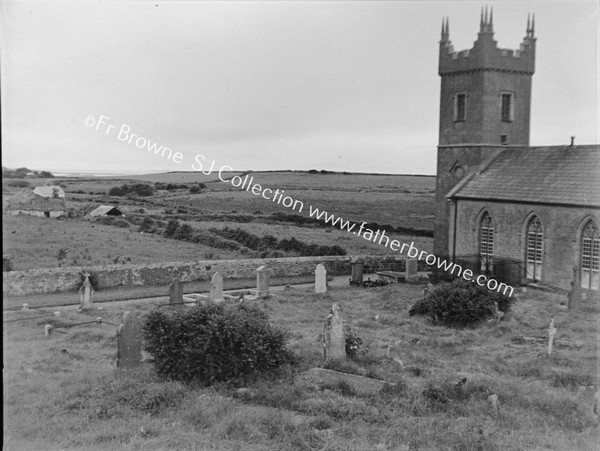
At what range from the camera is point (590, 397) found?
11.4 m

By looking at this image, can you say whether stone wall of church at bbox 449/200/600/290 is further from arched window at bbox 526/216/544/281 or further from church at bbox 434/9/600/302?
arched window at bbox 526/216/544/281

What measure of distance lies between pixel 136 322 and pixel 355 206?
179ft

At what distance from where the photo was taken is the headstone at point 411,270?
99.6 ft

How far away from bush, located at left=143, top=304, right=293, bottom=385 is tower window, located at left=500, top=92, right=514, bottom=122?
23.3m

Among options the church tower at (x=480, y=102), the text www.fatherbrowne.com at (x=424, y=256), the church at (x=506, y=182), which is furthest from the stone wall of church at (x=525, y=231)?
the church tower at (x=480, y=102)

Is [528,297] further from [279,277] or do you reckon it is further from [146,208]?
[146,208]

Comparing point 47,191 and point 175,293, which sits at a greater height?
point 47,191

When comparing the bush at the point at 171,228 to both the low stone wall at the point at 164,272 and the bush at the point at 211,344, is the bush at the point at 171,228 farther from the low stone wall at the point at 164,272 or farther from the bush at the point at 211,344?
the bush at the point at 211,344

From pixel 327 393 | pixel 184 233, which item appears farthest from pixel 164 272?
pixel 327 393

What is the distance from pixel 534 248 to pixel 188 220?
27688 millimetres

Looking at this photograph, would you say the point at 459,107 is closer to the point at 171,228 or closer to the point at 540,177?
the point at 540,177

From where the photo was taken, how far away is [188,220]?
47.1m

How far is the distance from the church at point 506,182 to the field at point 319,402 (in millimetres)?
9247

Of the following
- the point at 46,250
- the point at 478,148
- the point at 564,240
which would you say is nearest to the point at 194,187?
the point at 46,250
